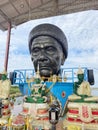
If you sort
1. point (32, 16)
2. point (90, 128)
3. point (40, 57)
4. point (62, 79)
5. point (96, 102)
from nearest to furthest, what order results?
point (90, 128) → point (96, 102) → point (40, 57) → point (62, 79) → point (32, 16)

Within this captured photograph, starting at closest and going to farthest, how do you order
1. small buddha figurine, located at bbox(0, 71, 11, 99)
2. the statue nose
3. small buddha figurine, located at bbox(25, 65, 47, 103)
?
small buddha figurine, located at bbox(25, 65, 47, 103) < small buddha figurine, located at bbox(0, 71, 11, 99) < the statue nose

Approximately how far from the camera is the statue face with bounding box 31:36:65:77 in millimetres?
5094

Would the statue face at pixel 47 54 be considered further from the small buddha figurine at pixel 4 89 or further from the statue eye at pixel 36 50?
the small buddha figurine at pixel 4 89

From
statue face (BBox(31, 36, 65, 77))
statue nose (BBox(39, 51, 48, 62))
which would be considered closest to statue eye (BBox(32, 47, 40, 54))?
statue face (BBox(31, 36, 65, 77))

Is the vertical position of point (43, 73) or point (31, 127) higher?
point (43, 73)

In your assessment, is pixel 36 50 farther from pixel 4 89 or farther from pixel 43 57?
pixel 4 89

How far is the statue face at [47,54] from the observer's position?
5.09m

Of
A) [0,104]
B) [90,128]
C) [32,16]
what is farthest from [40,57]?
[32,16]

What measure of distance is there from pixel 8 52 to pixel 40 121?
11025 mm

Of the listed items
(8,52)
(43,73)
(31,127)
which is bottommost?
(31,127)

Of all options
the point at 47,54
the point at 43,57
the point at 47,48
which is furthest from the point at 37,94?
the point at 47,48

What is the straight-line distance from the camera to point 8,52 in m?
13.9

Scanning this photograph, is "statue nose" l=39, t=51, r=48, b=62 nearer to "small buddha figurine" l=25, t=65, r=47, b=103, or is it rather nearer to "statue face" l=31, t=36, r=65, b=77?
"statue face" l=31, t=36, r=65, b=77

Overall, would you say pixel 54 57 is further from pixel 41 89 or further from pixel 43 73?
pixel 41 89
